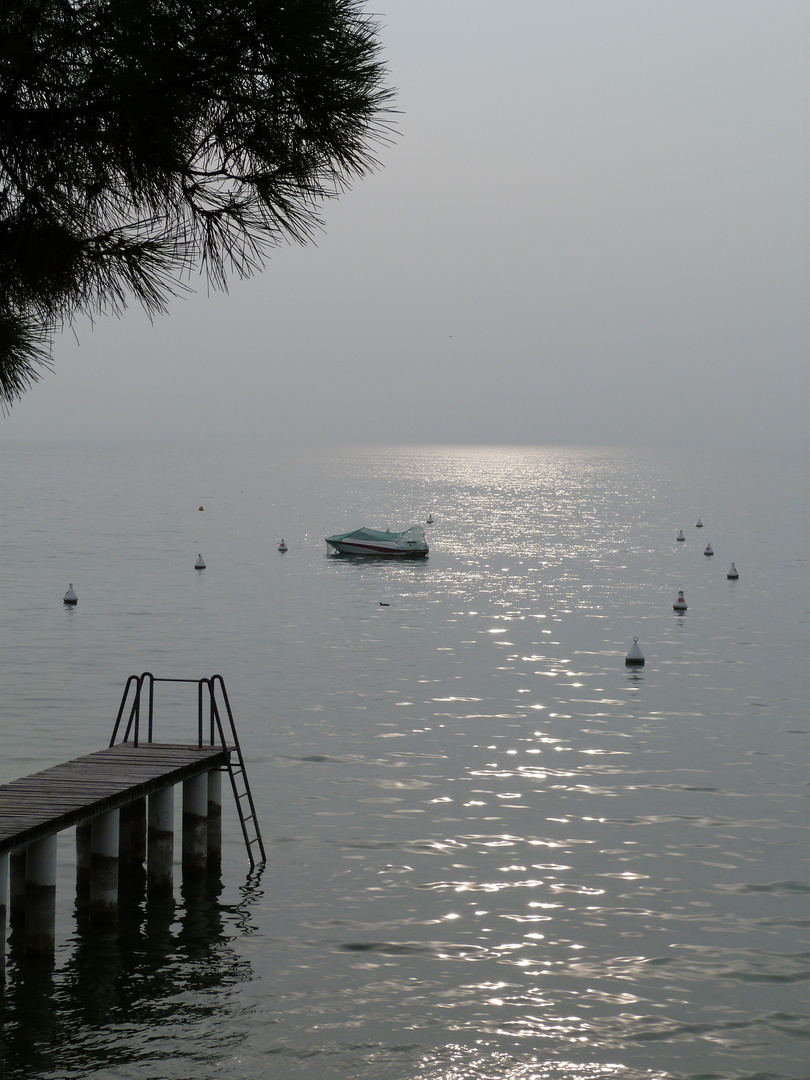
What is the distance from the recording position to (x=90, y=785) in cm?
1767

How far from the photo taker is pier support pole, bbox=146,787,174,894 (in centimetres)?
1916

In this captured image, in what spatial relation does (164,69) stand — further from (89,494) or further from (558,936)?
(89,494)

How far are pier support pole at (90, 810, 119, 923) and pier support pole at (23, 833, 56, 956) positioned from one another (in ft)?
3.97

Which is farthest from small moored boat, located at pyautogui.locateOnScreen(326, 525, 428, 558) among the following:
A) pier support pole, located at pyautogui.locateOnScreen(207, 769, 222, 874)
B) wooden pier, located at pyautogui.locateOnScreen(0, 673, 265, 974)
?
pier support pole, located at pyautogui.locateOnScreen(207, 769, 222, 874)

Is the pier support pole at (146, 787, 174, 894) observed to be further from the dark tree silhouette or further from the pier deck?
the dark tree silhouette

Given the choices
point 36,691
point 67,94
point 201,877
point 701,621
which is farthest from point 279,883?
point 701,621

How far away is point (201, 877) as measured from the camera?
68.2 feet

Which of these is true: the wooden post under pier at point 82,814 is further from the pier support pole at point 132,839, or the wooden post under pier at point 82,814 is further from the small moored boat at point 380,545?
the small moored boat at point 380,545

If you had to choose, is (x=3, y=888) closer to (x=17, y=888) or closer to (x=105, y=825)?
(x=105, y=825)

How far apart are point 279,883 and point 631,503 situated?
518 feet

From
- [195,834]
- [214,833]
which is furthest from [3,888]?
[214,833]

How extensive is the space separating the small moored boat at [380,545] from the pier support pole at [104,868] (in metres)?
68.7

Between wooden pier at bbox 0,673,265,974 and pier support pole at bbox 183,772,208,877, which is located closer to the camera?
wooden pier at bbox 0,673,265,974

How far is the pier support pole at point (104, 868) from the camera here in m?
17.5
